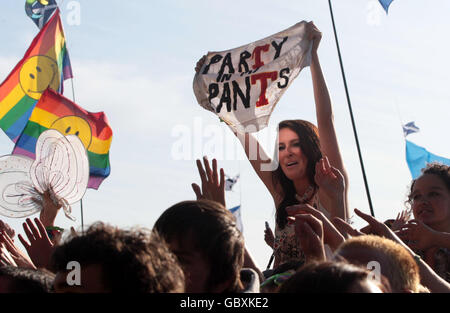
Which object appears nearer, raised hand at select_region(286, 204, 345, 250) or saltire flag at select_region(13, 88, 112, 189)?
raised hand at select_region(286, 204, 345, 250)

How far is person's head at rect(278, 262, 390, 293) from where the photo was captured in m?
1.55

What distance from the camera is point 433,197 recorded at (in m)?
3.83

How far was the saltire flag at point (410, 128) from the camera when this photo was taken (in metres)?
8.39

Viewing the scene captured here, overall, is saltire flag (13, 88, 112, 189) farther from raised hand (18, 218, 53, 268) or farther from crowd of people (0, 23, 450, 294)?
raised hand (18, 218, 53, 268)

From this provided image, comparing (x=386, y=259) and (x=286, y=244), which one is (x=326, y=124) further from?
(x=386, y=259)

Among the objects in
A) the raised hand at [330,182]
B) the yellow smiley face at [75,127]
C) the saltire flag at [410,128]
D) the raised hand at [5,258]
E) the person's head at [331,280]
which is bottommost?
the person's head at [331,280]

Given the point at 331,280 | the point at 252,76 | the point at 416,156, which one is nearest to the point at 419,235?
the point at 331,280

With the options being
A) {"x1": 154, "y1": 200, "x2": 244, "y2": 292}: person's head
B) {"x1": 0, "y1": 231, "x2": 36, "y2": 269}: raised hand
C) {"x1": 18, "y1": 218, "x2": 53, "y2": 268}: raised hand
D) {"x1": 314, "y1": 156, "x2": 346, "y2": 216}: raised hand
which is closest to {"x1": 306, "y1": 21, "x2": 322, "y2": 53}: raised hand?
{"x1": 314, "y1": 156, "x2": 346, "y2": 216}: raised hand

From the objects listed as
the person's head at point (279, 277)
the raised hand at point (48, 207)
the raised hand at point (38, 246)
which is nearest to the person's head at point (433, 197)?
the person's head at point (279, 277)

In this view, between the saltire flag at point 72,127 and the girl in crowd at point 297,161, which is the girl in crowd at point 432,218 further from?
the saltire flag at point 72,127

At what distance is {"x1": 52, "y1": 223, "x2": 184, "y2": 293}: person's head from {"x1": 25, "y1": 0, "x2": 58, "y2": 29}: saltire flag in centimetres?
856
